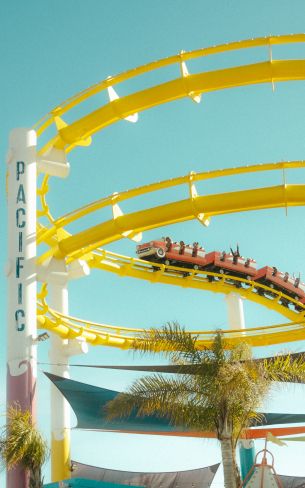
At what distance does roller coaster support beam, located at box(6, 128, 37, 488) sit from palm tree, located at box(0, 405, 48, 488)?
511mm

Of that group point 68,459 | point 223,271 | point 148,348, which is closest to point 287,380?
point 148,348

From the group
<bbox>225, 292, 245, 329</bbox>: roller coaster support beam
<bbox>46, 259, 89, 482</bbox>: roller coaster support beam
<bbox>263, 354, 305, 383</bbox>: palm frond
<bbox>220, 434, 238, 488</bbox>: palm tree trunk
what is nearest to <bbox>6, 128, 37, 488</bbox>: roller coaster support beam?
<bbox>46, 259, 89, 482</bbox>: roller coaster support beam

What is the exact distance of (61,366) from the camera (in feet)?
67.7

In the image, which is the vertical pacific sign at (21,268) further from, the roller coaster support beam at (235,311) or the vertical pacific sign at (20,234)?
the roller coaster support beam at (235,311)

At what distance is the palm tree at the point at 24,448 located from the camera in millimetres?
14961

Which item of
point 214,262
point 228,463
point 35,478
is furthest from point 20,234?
point 214,262

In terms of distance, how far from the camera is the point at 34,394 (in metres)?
16.8

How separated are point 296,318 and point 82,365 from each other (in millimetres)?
11976

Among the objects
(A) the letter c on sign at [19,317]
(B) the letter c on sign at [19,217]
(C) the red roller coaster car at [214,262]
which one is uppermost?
(C) the red roller coaster car at [214,262]

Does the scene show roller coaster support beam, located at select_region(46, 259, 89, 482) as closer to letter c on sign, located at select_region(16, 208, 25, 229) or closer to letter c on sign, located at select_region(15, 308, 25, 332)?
letter c on sign, located at select_region(16, 208, 25, 229)

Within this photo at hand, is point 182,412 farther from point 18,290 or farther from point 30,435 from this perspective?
point 18,290

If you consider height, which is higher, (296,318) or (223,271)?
(223,271)

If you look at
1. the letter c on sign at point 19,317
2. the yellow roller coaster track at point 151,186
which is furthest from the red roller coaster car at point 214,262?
the letter c on sign at point 19,317

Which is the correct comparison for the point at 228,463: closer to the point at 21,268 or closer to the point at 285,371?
the point at 285,371
